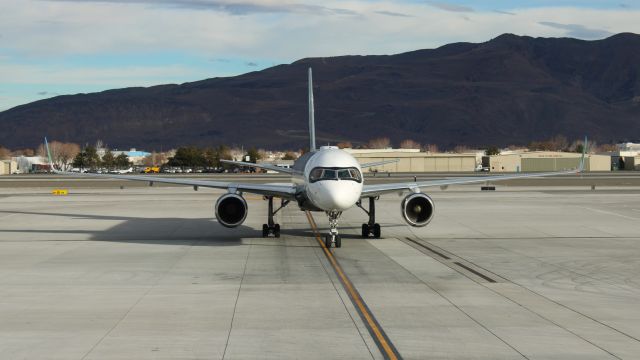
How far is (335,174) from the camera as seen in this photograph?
31219mm

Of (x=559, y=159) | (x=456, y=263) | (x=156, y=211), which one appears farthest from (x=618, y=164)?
(x=456, y=263)

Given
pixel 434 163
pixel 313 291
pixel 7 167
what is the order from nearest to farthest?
pixel 313 291 → pixel 434 163 → pixel 7 167

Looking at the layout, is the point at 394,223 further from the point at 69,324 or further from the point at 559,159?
the point at 559,159

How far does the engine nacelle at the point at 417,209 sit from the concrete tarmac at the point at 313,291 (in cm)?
113

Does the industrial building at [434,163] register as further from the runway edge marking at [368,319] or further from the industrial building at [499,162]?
the runway edge marking at [368,319]

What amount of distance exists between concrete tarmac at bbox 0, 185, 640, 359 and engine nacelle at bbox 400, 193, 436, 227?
3.72ft

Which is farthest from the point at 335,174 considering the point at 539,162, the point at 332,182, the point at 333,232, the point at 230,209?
the point at 539,162

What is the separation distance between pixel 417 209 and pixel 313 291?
1338 centimetres

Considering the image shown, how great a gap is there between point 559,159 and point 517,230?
13151 cm

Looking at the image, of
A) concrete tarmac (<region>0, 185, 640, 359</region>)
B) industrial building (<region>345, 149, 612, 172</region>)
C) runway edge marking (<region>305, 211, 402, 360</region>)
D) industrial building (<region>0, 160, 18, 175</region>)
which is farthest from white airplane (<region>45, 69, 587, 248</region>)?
industrial building (<region>0, 160, 18, 175</region>)

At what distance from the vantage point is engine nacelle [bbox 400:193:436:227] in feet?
112

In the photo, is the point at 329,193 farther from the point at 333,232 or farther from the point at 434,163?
the point at 434,163

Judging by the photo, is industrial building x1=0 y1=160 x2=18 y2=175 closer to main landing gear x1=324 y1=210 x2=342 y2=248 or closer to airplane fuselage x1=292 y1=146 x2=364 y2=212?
airplane fuselage x1=292 y1=146 x2=364 y2=212

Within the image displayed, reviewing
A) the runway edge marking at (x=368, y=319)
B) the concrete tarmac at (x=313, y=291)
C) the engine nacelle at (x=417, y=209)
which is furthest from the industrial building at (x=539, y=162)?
the runway edge marking at (x=368, y=319)
